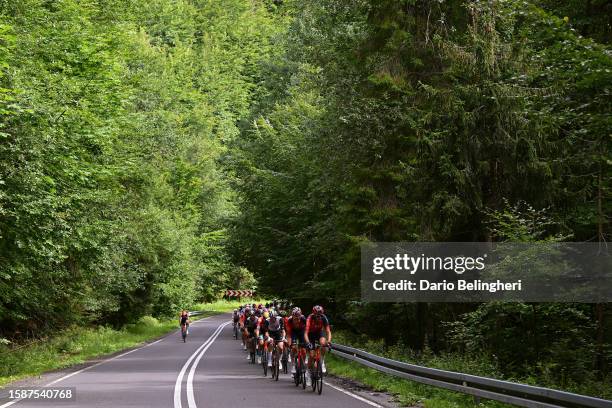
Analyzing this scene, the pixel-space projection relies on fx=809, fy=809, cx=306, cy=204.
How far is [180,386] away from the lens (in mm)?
18719

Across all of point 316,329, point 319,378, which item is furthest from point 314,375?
point 316,329

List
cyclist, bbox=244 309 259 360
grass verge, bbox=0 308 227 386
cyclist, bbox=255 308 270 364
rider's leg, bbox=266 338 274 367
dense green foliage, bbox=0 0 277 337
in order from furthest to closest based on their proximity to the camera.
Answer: cyclist, bbox=244 309 259 360 → cyclist, bbox=255 308 270 364 → grass verge, bbox=0 308 227 386 → rider's leg, bbox=266 338 274 367 → dense green foliage, bbox=0 0 277 337

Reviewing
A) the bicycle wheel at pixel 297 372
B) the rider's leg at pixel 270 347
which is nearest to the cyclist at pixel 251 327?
the rider's leg at pixel 270 347

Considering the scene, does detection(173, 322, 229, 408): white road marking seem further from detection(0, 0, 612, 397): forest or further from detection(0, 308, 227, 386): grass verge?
detection(0, 0, 612, 397): forest

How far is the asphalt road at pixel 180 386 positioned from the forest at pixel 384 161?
3.17m

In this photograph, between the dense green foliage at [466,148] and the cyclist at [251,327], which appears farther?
the cyclist at [251,327]

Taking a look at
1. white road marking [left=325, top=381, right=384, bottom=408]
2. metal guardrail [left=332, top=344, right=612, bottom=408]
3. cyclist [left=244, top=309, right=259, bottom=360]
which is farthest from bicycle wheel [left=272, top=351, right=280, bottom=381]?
cyclist [left=244, top=309, right=259, bottom=360]

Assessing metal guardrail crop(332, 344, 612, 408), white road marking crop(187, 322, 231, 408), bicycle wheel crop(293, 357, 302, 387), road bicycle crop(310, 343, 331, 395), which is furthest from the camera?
bicycle wheel crop(293, 357, 302, 387)

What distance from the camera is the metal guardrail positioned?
1006 centimetres

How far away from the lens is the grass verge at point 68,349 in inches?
936

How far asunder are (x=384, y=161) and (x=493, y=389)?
42.9 feet

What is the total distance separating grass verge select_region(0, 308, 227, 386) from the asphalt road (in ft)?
3.76

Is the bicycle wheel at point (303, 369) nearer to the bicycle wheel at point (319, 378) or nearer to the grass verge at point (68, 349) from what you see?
the bicycle wheel at point (319, 378)

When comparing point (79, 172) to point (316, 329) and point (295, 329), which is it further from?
point (316, 329)
